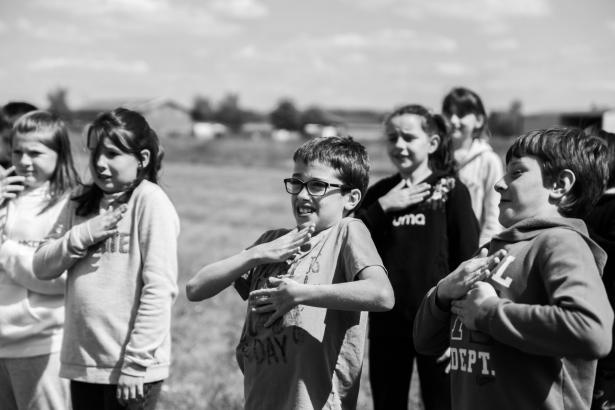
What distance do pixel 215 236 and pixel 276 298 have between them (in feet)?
34.4

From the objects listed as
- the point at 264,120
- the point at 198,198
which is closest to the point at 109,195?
the point at 198,198

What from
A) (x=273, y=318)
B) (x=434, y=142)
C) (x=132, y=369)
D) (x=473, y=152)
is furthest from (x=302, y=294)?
(x=473, y=152)

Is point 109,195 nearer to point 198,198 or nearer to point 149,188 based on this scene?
point 149,188

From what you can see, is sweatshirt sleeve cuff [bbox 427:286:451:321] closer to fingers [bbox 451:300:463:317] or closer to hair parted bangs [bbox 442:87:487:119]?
fingers [bbox 451:300:463:317]

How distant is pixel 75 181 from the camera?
381 cm

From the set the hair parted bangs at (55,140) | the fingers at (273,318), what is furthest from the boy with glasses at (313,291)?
the hair parted bangs at (55,140)

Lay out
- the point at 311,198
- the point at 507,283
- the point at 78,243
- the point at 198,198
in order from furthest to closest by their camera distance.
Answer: the point at 198,198, the point at 78,243, the point at 311,198, the point at 507,283

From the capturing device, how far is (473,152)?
15.1 ft

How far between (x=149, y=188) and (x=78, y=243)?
432 mm

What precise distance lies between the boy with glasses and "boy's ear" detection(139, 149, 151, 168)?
2.94ft

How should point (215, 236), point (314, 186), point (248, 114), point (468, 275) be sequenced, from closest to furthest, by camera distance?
point (468, 275) → point (314, 186) → point (215, 236) → point (248, 114)

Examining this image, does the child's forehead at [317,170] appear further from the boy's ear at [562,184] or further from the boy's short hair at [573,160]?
the boy's ear at [562,184]

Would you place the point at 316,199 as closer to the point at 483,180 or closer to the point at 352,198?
the point at 352,198

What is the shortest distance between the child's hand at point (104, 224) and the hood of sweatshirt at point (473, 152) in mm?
2392
